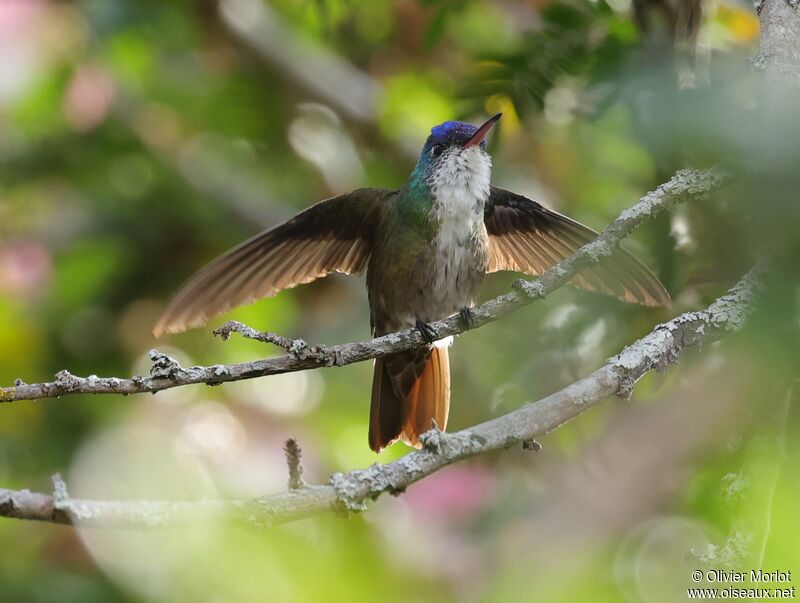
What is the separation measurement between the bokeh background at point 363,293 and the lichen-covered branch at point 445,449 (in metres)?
0.08

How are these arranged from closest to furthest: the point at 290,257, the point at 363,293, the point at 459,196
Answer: the point at 459,196
the point at 290,257
the point at 363,293

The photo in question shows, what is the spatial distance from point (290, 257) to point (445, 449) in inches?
85.7

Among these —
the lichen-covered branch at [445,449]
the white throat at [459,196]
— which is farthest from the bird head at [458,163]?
the lichen-covered branch at [445,449]

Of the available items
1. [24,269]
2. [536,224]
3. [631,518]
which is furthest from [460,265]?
[631,518]

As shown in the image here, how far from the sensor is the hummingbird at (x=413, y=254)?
12.3 feet

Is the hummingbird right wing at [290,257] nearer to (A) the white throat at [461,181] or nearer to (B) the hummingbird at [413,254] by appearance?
(B) the hummingbird at [413,254]

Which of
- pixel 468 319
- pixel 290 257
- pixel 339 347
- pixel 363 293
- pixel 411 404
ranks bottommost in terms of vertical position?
pixel 339 347

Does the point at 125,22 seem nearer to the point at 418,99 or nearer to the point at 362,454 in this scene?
the point at 418,99

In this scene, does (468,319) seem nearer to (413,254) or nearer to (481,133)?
(481,133)

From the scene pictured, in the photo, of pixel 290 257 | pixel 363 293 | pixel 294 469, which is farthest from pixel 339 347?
pixel 363 293

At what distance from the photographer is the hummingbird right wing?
11.9ft

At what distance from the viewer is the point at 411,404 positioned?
12.9 ft

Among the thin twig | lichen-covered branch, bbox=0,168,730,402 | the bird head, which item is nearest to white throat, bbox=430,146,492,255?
the bird head

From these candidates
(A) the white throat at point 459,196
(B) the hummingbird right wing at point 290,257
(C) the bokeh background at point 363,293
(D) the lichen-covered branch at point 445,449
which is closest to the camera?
(C) the bokeh background at point 363,293
